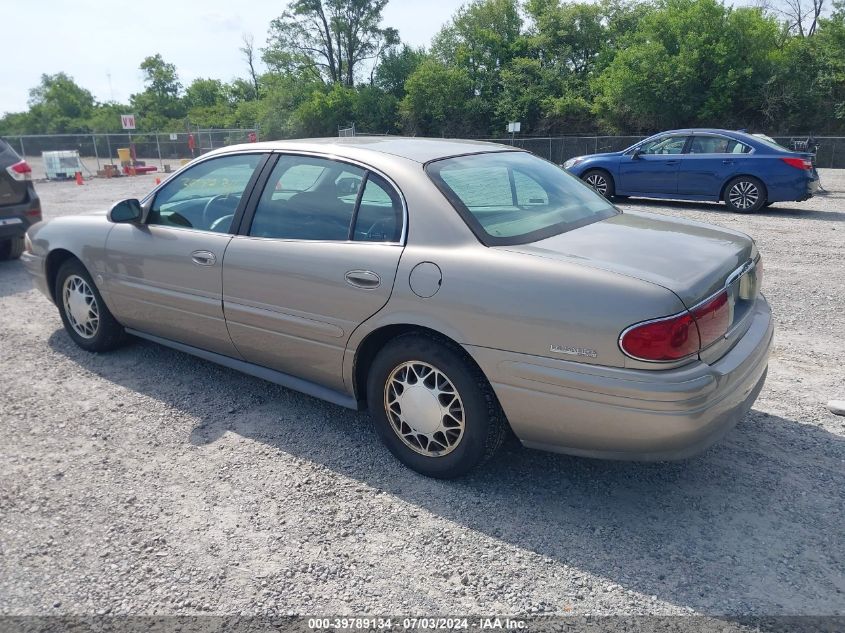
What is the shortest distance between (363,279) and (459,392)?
0.74 meters

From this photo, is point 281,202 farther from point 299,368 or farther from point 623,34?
point 623,34

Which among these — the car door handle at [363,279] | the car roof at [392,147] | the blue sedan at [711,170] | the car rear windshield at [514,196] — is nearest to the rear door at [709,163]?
the blue sedan at [711,170]

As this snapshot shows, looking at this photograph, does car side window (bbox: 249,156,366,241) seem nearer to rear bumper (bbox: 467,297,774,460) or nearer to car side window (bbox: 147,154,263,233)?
car side window (bbox: 147,154,263,233)

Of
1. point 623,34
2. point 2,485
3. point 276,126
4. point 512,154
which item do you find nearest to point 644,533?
point 512,154

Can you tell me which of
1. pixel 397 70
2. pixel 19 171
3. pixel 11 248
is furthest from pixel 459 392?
pixel 397 70

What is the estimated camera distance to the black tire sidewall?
9.66 ft

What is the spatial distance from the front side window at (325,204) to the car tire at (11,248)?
270 inches

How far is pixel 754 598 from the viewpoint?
2.38m

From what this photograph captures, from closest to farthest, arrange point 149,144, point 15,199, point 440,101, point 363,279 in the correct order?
point 363,279 → point 15,199 → point 149,144 → point 440,101

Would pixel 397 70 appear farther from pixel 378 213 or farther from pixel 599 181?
pixel 378 213

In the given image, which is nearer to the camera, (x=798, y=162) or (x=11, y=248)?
(x=11, y=248)

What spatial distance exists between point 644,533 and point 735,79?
104 ft

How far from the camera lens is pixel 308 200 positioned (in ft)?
12.0

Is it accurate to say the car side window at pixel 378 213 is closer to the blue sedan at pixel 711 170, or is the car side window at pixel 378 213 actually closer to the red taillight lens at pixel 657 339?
the red taillight lens at pixel 657 339
